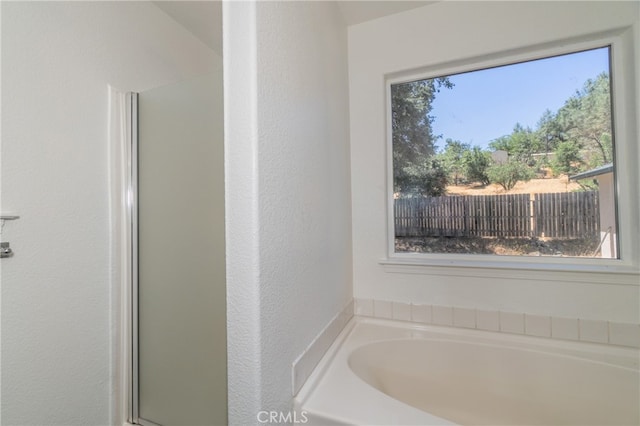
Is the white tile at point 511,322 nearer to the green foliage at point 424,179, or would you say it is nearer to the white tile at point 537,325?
the white tile at point 537,325

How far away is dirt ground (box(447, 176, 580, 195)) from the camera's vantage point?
4.65 feet

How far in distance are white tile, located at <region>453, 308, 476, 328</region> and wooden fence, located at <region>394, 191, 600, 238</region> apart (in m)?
0.44

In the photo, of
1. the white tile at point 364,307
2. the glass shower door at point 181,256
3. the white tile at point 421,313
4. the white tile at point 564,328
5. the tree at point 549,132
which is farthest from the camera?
the white tile at point 364,307

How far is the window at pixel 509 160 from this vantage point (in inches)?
54.1

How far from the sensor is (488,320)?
1460 millimetres

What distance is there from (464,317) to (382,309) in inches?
18.0

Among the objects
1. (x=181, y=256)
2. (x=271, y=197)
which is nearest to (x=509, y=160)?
(x=271, y=197)

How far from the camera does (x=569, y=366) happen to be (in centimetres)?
125

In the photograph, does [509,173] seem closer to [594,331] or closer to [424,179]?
[424,179]

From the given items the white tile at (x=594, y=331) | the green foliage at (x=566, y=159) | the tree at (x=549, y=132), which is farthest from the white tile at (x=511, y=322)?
the tree at (x=549, y=132)

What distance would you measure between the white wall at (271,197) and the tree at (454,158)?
2.95ft

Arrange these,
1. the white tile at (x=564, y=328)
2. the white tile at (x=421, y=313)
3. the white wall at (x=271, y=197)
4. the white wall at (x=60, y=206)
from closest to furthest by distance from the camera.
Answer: the white wall at (x=271, y=197), the white wall at (x=60, y=206), the white tile at (x=564, y=328), the white tile at (x=421, y=313)

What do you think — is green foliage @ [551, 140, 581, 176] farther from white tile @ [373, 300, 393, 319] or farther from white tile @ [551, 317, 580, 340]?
white tile @ [373, 300, 393, 319]

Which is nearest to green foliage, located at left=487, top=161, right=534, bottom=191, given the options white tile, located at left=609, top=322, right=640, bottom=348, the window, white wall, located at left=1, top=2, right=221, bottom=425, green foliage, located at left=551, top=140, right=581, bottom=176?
the window
